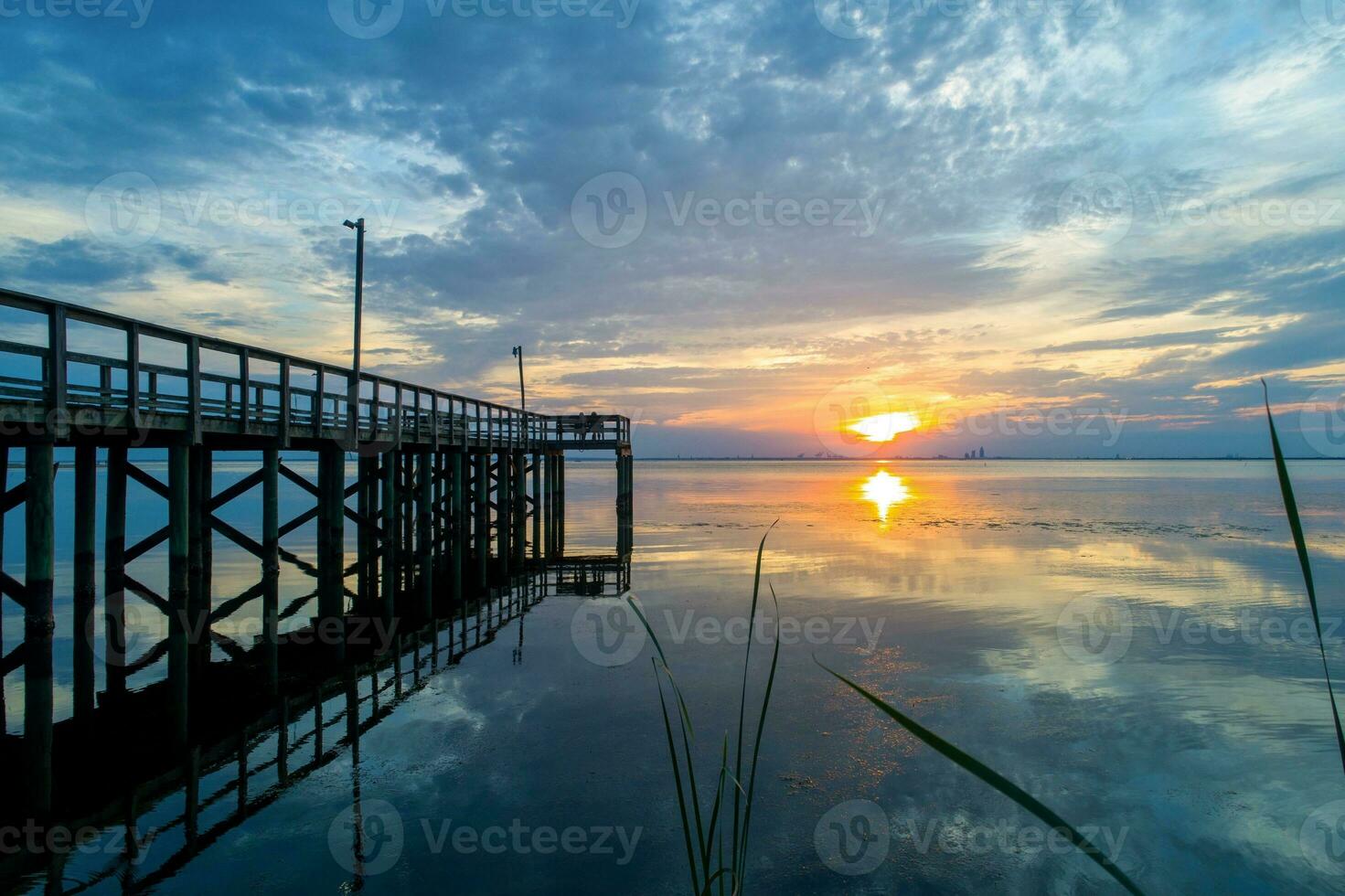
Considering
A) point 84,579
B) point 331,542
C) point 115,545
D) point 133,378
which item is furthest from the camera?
point 331,542

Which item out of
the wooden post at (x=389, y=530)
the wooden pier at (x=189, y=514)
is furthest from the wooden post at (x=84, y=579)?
the wooden post at (x=389, y=530)

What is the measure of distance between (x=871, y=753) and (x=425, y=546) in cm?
1298

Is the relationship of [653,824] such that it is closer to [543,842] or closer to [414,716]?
[543,842]

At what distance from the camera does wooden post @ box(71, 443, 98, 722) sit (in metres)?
9.76

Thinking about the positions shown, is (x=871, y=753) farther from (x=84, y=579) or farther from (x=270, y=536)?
(x=270, y=536)

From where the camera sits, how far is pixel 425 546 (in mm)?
19125

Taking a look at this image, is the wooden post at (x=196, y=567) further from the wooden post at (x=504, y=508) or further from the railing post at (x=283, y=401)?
the wooden post at (x=504, y=508)

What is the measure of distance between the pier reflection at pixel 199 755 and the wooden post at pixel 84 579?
281mm

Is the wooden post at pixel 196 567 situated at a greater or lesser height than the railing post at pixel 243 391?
lesser

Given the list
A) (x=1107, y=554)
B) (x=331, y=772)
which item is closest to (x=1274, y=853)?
(x=331, y=772)

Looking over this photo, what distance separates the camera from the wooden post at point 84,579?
32.0ft

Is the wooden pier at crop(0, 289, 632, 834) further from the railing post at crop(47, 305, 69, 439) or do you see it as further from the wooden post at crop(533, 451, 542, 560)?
the wooden post at crop(533, 451, 542, 560)

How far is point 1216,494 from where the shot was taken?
59.2 m

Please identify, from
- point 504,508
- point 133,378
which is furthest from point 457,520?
point 133,378
